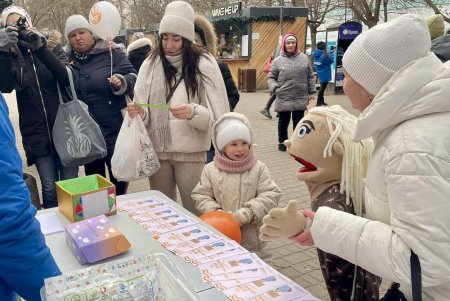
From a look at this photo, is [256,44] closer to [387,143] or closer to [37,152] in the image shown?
[37,152]

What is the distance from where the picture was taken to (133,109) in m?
2.66

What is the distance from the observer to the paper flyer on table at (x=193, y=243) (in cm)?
179

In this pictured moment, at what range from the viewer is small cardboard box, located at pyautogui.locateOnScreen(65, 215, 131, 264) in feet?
5.41

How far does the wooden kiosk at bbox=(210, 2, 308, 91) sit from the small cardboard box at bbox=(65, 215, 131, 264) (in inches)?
522

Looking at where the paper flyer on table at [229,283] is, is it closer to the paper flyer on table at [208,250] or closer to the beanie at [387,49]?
the paper flyer on table at [208,250]

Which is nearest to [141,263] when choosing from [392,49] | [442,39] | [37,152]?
[392,49]

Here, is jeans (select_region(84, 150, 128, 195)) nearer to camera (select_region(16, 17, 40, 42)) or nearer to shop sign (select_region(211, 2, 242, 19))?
camera (select_region(16, 17, 40, 42))

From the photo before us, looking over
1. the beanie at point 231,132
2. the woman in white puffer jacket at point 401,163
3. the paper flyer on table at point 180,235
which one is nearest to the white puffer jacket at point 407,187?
the woman in white puffer jacket at point 401,163

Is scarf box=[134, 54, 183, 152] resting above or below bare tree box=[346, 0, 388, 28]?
below

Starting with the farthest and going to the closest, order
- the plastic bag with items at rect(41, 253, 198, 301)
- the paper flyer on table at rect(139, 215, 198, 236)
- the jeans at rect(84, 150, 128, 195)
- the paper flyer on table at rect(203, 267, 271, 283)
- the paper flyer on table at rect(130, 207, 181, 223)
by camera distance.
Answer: the jeans at rect(84, 150, 128, 195), the paper flyer on table at rect(130, 207, 181, 223), the paper flyer on table at rect(139, 215, 198, 236), the paper flyer on table at rect(203, 267, 271, 283), the plastic bag with items at rect(41, 253, 198, 301)

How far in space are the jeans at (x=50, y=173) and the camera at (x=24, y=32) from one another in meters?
Result: 0.89

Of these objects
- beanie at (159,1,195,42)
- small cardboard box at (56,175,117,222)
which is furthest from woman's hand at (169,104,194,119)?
small cardboard box at (56,175,117,222)

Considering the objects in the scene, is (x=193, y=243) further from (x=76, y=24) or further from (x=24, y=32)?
(x=76, y=24)

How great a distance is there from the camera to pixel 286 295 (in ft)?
4.83
